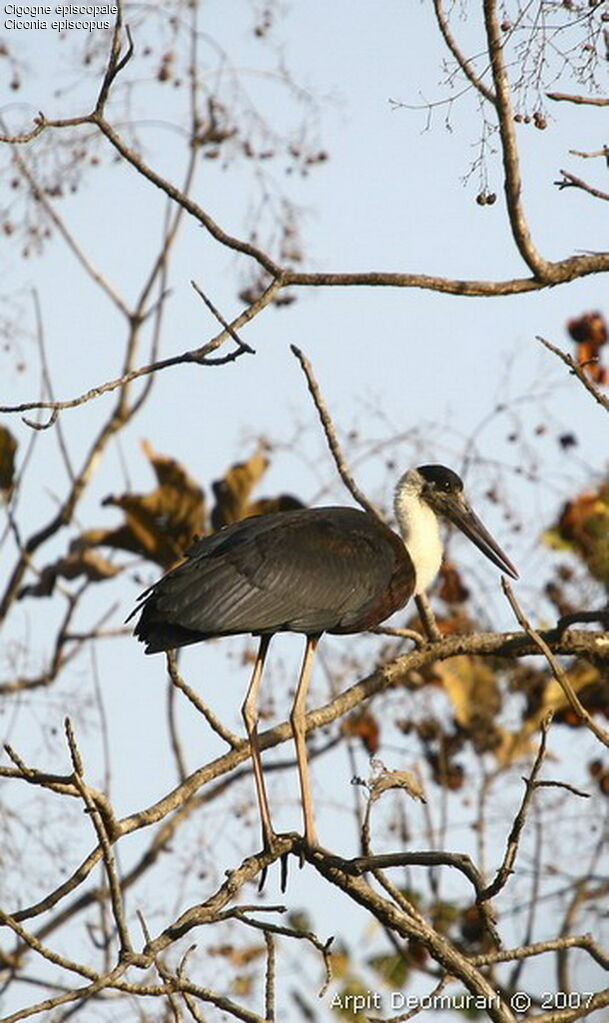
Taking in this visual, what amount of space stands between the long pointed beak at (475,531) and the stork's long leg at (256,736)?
1352 mm

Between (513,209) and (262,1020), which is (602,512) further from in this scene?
(262,1020)

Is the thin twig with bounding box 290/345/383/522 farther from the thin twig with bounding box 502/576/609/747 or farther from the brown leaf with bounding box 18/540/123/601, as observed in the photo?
the brown leaf with bounding box 18/540/123/601

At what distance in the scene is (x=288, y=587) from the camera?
6.84m

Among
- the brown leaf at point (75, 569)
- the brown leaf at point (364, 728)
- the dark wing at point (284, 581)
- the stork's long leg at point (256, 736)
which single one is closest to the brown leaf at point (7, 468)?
the brown leaf at point (75, 569)

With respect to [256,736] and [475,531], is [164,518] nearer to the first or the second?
[475,531]

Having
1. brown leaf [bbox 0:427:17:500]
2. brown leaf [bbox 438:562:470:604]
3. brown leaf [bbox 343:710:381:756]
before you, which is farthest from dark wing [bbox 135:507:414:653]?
brown leaf [bbox 0:427:17:500]

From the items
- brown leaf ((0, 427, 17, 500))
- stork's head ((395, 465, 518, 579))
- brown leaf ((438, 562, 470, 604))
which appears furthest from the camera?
brown leaf ((0, 427, 17, 500))

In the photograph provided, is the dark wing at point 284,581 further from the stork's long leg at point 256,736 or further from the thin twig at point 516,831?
the thin twig at point 516,831

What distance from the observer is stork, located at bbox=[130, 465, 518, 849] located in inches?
250

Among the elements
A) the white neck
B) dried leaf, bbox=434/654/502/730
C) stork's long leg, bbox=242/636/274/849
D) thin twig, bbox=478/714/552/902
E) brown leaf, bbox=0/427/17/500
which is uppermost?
brown leaf, bbox=0/427/17/500

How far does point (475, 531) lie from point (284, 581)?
1.62 m

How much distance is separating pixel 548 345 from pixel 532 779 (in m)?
1.23

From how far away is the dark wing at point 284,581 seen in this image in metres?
6.35

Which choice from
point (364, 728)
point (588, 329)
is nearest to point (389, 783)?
point (588, 329)
